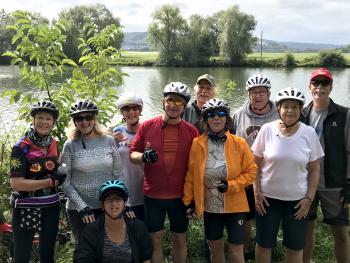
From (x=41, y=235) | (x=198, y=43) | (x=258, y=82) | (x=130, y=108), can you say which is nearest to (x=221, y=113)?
(x=258, y=82)

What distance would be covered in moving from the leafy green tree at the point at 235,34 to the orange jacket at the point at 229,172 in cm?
5545

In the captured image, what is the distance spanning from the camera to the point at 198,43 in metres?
59.8

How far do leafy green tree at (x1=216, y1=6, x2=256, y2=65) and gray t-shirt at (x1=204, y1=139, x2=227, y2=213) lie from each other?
55.5 metres

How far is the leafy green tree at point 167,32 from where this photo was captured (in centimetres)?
5872

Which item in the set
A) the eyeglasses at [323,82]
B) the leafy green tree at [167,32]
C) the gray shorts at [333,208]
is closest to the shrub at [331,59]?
the leafy green tree at [167,32]

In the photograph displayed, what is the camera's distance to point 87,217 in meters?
3.88

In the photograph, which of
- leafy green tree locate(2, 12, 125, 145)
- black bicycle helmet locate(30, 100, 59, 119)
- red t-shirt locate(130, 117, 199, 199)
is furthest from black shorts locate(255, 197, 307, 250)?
leafy green tree locate(2, 12, 125, 145)

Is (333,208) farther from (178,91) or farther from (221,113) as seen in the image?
(178,91)

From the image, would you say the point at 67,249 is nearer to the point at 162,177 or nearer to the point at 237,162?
the point at 162,177

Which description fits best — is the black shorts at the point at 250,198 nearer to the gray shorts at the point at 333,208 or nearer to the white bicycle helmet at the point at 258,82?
the gray shorts at the point at 333,208

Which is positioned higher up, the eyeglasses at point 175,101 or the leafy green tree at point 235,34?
the leafy green tree at point 235,34

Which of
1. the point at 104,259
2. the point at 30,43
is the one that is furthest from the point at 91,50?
the point at 104,259

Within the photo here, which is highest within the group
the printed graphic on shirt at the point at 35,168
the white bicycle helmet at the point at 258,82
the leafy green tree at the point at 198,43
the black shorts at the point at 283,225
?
the leafy green tree at the point at 198,43

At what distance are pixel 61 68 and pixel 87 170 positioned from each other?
6.89ft
